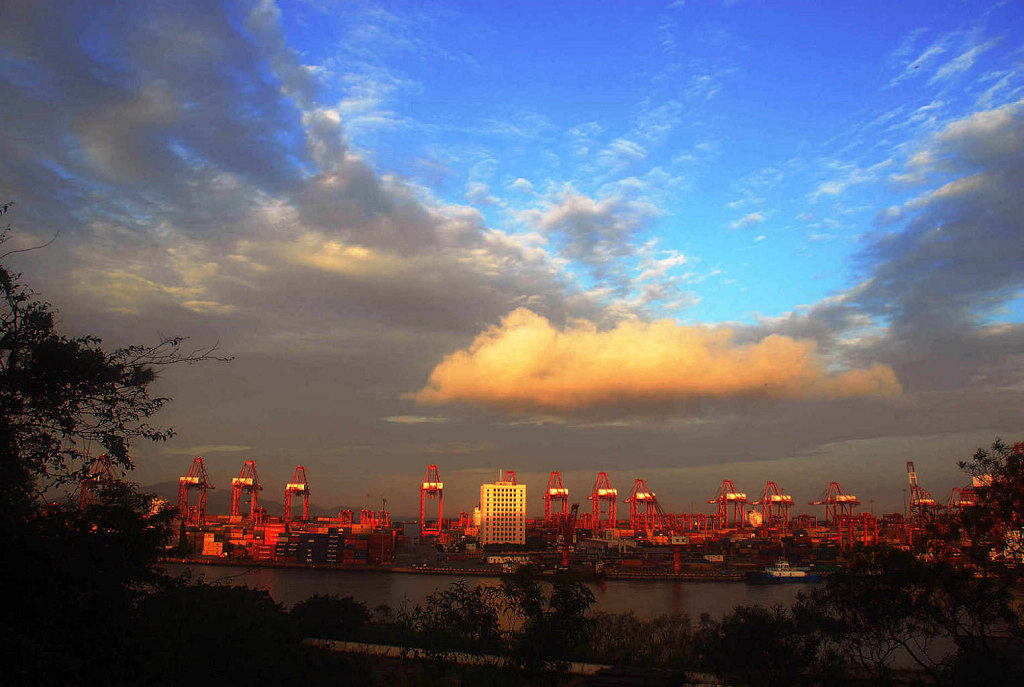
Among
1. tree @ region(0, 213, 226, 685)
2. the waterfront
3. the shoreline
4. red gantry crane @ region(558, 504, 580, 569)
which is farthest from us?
red gantry crane @ region(558, 504, 580, 569)

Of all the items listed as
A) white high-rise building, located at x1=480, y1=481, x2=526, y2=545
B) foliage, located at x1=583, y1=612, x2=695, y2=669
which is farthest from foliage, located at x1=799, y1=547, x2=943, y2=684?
white high-rise building, located at x1=480, y1=481, x2=526, y2=545

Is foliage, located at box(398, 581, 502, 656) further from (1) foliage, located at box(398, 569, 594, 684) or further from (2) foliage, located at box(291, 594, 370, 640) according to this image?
(2) foliage, located at box(291, 594, 370, 640)

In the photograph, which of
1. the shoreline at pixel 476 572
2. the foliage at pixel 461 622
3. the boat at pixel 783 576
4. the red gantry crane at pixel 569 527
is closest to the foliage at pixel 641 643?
the foliage at pixel 461 622

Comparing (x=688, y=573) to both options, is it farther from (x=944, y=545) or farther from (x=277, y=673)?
(x=277, y=673)

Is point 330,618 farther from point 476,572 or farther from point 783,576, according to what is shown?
point 783,576

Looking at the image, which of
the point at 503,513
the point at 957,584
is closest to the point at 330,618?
the point at 957,584

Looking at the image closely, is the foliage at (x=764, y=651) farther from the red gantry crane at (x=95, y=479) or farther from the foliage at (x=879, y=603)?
the red gantry crane at (x=95, y=479)
